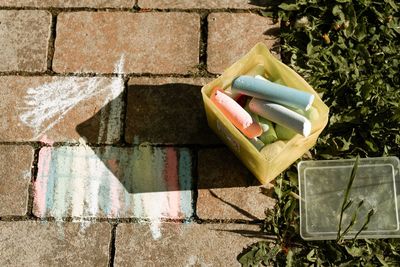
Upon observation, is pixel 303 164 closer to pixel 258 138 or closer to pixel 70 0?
pixel 258 138

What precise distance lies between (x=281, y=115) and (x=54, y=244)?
1.08 m

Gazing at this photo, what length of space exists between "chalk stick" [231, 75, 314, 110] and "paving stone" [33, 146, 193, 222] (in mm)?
451

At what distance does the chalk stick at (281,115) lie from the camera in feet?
6.43

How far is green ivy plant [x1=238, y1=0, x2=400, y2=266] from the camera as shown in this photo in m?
2.24

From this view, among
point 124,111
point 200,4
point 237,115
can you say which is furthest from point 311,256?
point 200,4

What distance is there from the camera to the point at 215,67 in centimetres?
250

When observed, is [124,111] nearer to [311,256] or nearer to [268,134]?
[268,134]

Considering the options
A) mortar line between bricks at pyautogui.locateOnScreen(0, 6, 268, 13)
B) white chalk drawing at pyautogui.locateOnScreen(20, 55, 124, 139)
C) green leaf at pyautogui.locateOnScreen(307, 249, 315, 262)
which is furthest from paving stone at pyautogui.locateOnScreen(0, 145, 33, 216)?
green leaf at pyautogui.locateOnScreen(307, 249, 315, 262)

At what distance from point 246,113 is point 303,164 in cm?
43

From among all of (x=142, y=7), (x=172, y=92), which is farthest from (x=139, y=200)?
(x=142, y=7)

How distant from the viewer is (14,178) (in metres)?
2.38

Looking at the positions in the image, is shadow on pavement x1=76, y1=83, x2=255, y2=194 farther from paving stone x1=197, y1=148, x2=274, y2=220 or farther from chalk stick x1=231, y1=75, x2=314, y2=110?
chalk stick x1=231, y1=75, x2=314, y2=110

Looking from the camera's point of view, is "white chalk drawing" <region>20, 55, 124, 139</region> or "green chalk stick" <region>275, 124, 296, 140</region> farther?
"white chalk drawing" <region>20, 55, 124, 139</region>

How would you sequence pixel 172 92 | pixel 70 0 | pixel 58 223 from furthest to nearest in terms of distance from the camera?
pixel 70 0 < pixel 172 92 < pixel 58 223
